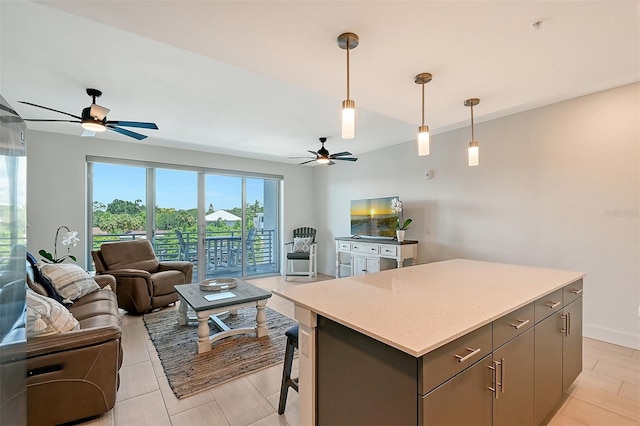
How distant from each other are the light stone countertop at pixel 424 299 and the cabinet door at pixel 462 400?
20 centimetres

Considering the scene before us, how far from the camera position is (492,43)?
6.07 feet

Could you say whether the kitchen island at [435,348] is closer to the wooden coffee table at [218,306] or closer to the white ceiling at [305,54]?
the wooden coffee table at [218,306]

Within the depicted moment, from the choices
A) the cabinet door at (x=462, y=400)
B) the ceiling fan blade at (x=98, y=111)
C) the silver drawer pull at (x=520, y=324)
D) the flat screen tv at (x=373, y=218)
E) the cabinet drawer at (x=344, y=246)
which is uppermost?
the ceiling fan blade at (x=98, y=111)

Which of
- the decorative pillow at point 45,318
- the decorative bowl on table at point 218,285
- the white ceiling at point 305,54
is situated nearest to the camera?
Answer: the white ceiling at point 305,54

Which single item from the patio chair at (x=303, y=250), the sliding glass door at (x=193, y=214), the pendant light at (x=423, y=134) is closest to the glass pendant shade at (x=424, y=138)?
the pendant light at (x=423, y=134)

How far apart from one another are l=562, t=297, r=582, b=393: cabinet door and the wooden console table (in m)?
2.42

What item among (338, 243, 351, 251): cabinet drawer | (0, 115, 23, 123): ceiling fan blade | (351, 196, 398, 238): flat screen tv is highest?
(0, 115, 23, 123): ceiling fan blade

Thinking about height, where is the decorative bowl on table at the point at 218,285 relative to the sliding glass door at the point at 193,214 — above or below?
below

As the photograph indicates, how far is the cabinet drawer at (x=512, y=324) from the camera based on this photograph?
1330 mm

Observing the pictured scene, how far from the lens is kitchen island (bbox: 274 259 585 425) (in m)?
1.05

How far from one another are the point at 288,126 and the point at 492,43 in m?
2.68

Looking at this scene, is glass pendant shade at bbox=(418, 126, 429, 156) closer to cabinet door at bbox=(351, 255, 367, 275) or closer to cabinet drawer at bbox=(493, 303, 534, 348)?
cabinet drawer at bbox=(493, 303, 534, 348)

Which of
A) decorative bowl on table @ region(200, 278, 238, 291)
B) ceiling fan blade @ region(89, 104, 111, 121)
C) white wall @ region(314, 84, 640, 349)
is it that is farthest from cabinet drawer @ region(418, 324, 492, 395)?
ceiling fan blade @ region(89, 104, 111, 121)

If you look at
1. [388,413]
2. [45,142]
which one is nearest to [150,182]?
[45,142]
